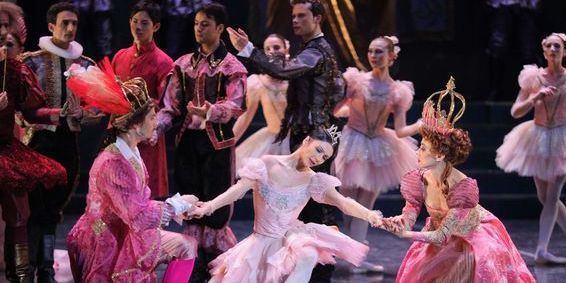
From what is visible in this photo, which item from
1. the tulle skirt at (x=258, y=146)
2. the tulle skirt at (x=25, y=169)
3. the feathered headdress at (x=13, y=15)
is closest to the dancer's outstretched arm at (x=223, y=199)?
the tulle skirt at (x=25, y=169)

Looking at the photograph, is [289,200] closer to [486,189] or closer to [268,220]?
[268,220]

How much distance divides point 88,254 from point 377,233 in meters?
3.81

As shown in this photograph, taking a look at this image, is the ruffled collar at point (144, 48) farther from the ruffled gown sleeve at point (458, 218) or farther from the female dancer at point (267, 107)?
the ruffled gown sleeve at point (458, 218)

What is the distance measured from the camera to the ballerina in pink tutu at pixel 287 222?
587 centimetres

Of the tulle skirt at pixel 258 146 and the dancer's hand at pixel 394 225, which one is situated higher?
the dancer's hand at pixel 394 225

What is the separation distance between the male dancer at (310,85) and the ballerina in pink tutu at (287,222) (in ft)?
1.76

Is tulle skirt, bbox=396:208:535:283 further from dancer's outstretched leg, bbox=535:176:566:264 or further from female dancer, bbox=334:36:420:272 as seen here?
dancer's outstretched leg, bbox=535:176:566:264

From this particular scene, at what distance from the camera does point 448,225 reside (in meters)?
5.73

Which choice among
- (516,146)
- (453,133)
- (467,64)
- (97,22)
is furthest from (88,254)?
(467,64)

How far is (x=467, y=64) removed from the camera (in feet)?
39.4

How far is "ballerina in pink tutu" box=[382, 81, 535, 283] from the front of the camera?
18.8 ft

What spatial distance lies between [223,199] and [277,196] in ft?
0.99

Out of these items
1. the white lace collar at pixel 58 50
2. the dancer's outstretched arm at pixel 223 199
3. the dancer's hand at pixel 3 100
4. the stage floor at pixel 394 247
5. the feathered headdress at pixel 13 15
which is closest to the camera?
the dancer's outstretched arm at pixel 223 199

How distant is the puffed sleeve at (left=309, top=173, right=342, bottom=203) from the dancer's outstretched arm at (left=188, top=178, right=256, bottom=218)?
12.1 inches
